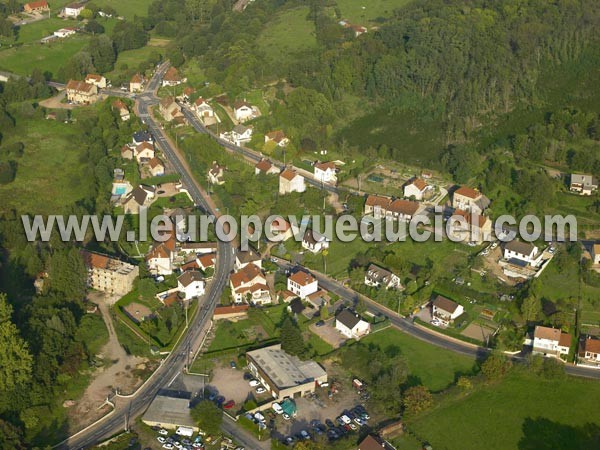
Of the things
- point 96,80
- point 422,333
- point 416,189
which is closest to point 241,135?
point 416,189

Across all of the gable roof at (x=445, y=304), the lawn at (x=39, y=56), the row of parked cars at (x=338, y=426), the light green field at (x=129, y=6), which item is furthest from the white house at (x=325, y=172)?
the light green field at (x=129, y=6)

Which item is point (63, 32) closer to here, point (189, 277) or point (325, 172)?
point (325, 172)

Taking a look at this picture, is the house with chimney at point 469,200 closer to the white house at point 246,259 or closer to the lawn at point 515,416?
the white house at point 246,259

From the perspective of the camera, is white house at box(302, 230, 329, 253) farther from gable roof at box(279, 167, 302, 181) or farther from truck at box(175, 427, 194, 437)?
truck at box(175, 427, 194, 437)

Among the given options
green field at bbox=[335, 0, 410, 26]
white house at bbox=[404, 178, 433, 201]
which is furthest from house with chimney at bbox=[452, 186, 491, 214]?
green field at bbox=[335, 0, 410, 26]

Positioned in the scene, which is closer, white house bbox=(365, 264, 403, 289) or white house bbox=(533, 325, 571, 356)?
white house bbox=(533, 325, 571, 356)

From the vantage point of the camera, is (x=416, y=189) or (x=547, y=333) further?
(x=416, y=189)
